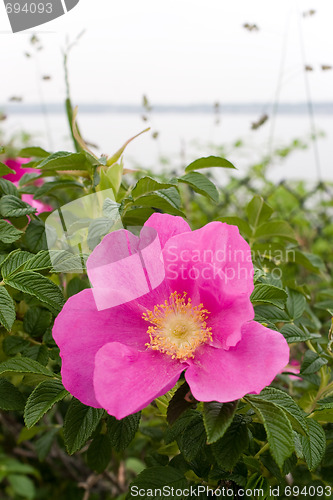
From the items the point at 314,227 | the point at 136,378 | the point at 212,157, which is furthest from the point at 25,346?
the point at 314,227

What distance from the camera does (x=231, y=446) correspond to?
1.58 feet

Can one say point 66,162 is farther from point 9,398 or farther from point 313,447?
point 313,447

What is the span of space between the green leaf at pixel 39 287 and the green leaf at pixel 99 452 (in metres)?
0.24

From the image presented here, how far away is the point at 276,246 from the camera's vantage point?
757mm

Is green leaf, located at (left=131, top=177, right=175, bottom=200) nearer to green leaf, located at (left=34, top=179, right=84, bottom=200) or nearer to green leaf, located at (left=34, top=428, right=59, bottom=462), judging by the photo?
green leaf, located at (left=34, top=179, right=84, bottom=200)

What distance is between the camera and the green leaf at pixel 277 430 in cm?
43

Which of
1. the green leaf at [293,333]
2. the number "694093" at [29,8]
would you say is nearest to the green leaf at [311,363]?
the green leaf at [293,333]

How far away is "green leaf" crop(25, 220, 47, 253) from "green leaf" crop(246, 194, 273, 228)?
0.30 m

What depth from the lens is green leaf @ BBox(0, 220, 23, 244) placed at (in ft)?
1.90

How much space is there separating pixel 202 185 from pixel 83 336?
0.26m

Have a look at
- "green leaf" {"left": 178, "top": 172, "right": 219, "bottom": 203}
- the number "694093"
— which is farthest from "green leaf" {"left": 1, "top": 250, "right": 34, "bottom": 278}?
the number "694093"

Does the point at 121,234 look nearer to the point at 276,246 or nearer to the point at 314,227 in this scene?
the point at 276,246

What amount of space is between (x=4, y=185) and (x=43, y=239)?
0.09 m

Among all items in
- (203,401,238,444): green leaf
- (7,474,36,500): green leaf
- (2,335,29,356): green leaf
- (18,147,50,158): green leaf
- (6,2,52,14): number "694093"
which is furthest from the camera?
(7,474,36,500): green leaf
